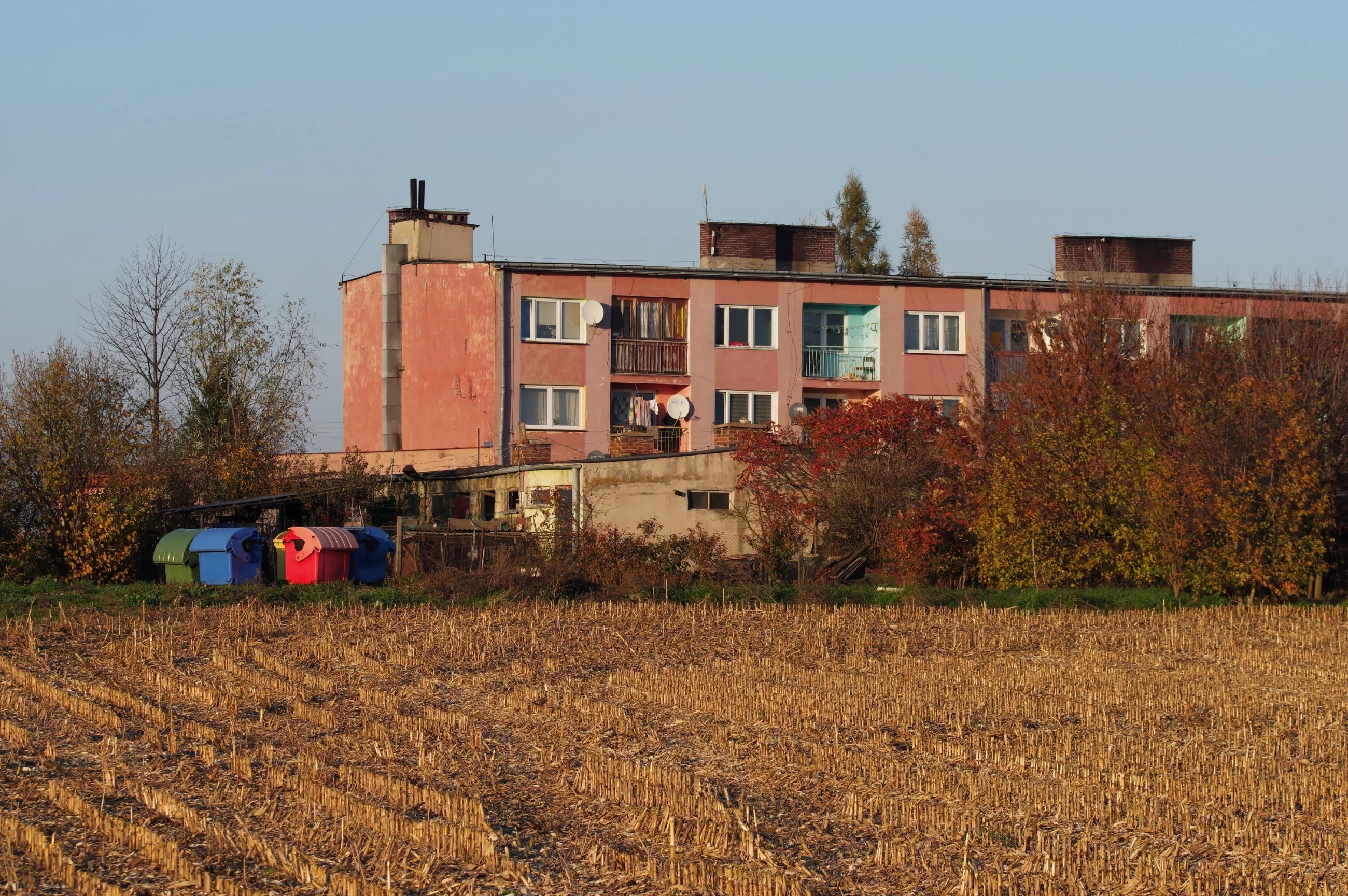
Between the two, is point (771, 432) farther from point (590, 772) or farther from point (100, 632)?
point (590, 772)

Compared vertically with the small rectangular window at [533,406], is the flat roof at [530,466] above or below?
below

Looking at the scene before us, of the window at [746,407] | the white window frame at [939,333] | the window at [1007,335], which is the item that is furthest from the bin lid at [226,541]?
the window at [1007,335]

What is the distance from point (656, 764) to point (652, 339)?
2898 centimetres

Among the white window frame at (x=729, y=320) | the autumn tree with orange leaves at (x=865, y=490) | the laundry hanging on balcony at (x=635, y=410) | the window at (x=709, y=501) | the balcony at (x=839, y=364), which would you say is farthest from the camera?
the balcony at (x=839, y=364)

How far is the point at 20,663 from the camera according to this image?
18.5 meters

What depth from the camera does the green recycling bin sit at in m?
28.7

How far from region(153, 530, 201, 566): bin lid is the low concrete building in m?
5.75

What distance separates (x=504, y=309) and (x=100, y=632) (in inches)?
773

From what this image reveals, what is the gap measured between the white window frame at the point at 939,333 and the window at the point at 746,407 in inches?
175

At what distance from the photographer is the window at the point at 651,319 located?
4050 cm

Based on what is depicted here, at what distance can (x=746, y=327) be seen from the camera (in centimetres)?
4122

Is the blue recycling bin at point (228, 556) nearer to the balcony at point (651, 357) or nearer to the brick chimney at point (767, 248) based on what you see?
the balcony at point (651, 357)

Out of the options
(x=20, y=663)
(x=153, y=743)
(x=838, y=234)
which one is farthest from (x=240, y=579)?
(x=838, y=234)

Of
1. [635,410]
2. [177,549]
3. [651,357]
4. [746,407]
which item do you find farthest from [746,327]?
[177,549]
